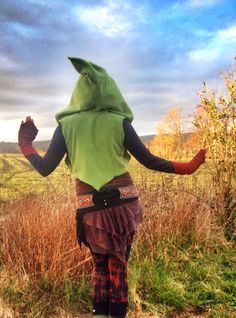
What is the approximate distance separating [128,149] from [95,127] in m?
0.28

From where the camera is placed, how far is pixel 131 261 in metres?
4.99

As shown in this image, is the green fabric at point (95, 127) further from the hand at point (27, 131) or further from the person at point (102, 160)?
the hand at point (27, 131)

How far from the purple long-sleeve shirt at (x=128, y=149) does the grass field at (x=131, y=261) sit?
1177 mm

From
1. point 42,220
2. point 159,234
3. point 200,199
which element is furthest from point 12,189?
point 200,199

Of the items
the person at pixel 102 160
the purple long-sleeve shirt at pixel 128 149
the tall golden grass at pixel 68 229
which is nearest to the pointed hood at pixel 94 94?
the person at pixel 102 160

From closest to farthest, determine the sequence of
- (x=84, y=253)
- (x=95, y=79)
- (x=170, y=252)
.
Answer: (x=95, y=79)
(x=84, y=253)
(x=170, y=252)

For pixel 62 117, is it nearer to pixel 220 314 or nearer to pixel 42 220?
pixel 42 220

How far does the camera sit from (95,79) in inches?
110

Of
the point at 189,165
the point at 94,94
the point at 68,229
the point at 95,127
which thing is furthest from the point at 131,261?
the point at 94,94

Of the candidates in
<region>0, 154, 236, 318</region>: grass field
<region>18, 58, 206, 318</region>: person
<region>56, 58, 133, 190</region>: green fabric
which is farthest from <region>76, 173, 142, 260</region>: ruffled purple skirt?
<region>0, 154, 236, 318</region>: grass field

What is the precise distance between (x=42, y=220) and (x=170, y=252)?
5.74 ft

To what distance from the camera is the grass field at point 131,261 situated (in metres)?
4.04

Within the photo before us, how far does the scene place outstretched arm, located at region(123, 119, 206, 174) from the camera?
2.88 metres

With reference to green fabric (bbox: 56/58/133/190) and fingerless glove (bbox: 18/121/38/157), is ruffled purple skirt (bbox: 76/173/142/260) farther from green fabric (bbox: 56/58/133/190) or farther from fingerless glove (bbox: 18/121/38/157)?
fingerless glove (bbox: 18/121/38/157)
